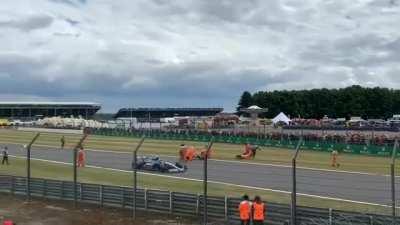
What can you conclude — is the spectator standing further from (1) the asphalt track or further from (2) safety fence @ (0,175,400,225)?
(1) the asphalt track

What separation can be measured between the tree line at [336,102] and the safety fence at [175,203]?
155669mm

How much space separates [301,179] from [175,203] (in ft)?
47.4

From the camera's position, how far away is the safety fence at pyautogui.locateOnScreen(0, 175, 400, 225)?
1759 cm

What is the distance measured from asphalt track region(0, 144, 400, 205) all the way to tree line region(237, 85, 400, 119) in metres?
136

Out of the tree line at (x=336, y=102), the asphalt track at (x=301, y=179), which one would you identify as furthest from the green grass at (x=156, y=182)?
the tree line at (x=336, y=102)

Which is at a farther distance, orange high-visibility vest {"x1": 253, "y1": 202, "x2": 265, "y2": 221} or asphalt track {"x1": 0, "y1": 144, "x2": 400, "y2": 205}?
asphalt track {"x1": 0, "y1": 144, "x2": 400, "y2": 205}

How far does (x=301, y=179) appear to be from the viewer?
34656 millimetres

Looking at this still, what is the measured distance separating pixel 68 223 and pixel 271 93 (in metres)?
171

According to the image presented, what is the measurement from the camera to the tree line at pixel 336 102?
17625cm

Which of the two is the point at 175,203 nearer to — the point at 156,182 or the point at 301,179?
the point at 156,182

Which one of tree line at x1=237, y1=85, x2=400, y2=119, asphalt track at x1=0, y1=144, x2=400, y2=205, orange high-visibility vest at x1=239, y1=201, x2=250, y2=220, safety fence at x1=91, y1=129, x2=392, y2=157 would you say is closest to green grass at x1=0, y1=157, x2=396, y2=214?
asphalt track at x1=0, y1=144, x2=400, y2=205

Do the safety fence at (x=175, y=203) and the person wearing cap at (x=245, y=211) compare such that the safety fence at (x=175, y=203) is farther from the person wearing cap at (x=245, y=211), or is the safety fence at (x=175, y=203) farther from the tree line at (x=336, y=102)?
the tree line at (x=336, y=102)

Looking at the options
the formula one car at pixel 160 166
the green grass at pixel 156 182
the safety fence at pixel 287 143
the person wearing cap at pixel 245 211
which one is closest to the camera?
the person wearing cap at pixel 245 211

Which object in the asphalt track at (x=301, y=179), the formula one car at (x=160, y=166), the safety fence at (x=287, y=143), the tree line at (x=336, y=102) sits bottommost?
the asphalt track at (x=301, y=179)
